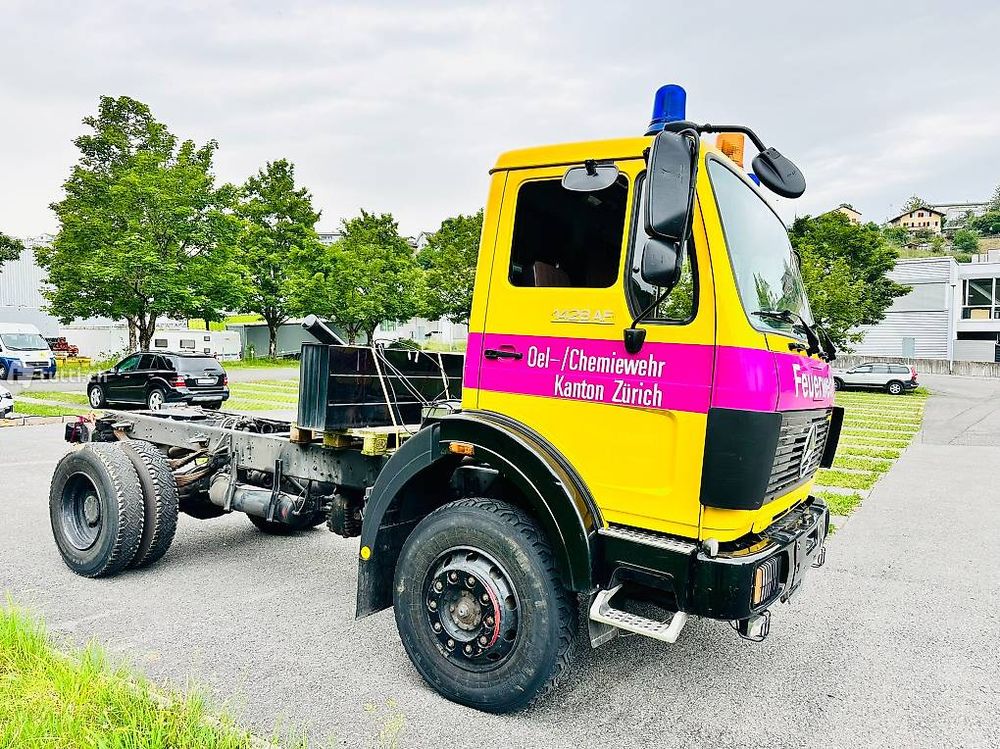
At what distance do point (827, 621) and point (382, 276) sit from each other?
39111 mm

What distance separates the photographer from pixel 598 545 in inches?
121

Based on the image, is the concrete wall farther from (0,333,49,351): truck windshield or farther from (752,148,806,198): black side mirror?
(752,148,806,198): black side mirror

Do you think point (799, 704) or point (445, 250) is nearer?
point (799, 704)

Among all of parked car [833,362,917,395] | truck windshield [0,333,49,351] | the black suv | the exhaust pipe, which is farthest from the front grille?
truck windshield [0,333,49,351]

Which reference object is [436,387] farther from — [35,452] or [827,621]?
[35,452]

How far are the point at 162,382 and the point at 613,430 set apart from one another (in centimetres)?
1639

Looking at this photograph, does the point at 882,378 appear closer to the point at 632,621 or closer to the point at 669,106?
the point at 669,106

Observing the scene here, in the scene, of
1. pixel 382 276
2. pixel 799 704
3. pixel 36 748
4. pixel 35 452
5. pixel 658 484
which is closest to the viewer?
pixel 36 748

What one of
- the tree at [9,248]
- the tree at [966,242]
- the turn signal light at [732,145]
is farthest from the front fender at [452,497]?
the tree at [966,242]

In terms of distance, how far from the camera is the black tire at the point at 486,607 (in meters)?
3.14

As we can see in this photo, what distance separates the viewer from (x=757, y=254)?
329cm

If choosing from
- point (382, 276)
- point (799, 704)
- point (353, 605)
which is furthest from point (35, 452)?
point (382, 276)

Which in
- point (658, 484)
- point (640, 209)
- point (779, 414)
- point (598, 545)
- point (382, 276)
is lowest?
point (598, 545)

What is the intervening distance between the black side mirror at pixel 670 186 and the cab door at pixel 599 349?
0.38 m
